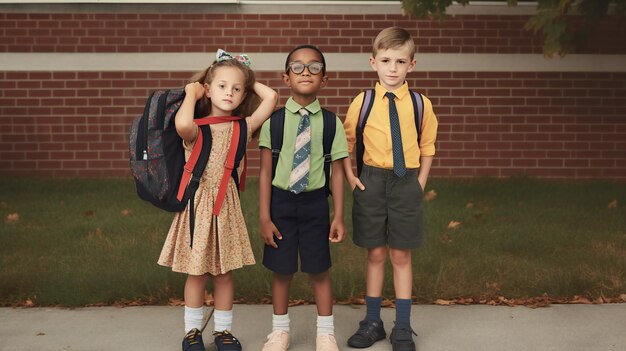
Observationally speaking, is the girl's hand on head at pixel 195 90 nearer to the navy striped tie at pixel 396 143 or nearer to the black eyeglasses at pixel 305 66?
the black eyeglasses at pixel 305 66

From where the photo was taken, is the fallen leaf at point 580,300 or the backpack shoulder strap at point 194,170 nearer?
the backpack shoulder strap at point 194,170

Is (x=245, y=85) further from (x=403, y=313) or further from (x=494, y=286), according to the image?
(x=494, y=286)

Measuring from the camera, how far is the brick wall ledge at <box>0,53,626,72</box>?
10539 mm

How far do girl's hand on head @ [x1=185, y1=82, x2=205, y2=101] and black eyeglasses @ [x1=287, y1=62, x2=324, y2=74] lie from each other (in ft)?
1.51

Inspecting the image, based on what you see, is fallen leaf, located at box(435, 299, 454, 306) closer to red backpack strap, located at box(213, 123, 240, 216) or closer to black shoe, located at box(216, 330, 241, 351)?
black shoe, located at box(216, 330, 241, 351)

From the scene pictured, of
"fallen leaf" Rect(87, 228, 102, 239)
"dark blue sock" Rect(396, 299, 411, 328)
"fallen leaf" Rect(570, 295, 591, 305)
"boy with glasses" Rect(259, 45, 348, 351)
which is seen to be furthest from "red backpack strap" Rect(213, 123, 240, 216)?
"fallen leaf" Rect(87, 228, 102, 239)

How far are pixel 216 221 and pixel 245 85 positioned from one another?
68 centimetres

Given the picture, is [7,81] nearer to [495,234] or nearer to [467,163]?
[467,163]

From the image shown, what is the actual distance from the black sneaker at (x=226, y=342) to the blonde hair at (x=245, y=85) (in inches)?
43.1

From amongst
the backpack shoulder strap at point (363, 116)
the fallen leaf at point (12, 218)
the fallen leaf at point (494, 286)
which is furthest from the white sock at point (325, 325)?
the fallen leaf at point (12, 218)

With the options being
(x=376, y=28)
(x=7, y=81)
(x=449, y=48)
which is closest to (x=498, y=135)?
(x=449, y=48)

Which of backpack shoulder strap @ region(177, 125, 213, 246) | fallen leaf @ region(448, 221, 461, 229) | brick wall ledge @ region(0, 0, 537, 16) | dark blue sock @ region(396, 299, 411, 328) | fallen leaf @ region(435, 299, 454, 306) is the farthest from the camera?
brick wall ledge @ region(0, 0, 537, 16)

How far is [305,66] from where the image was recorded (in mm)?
4203

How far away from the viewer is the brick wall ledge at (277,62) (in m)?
10.5
